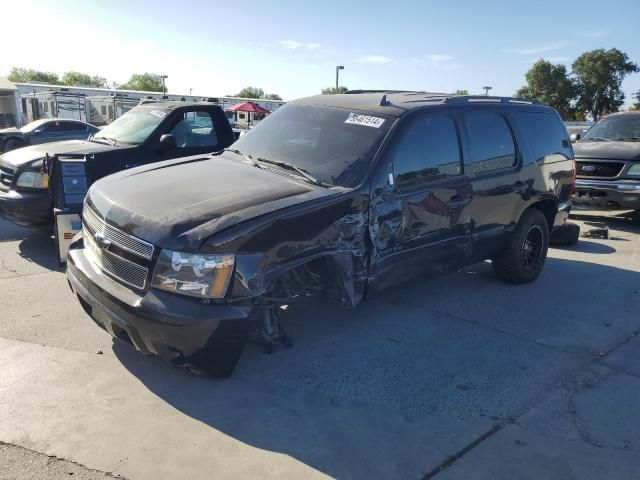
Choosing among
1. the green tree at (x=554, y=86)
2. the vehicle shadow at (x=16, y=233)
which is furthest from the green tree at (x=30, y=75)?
the vehicle shadow at (x=16, y=233)

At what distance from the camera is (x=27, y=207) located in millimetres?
6340

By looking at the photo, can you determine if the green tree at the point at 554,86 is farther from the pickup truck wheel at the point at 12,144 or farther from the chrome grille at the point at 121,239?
the chrome grille at the point at 121,239

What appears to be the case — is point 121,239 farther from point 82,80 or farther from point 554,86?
point 82,80

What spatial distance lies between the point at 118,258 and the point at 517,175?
3.88 meters

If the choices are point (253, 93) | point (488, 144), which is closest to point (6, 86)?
point (488, 144)

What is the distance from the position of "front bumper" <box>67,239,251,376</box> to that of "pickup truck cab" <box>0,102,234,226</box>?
132 inches

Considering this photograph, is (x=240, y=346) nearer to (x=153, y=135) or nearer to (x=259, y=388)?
(x=259, y=388)

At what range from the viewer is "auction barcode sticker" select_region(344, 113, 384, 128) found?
435 centimetres

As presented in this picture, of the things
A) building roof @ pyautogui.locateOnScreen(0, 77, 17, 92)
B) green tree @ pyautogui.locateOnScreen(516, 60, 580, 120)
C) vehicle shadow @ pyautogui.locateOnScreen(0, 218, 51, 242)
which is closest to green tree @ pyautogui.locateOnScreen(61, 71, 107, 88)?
building roof @ pyautogui.locateOnScreen(0, 77, 17, 92)

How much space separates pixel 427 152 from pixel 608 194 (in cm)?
592

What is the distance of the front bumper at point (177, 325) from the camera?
317 cm

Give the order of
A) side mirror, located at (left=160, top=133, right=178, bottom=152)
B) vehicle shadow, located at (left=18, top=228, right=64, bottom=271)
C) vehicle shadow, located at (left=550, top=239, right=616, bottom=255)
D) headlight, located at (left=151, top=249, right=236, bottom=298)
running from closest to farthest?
headlight, located at (left=151, top=249, right=236, bottom=298), vehicle shadow, located at (left=18, top=228, right=64, bottom=271), side mirror, located at (left=160, top=133, right=178, bottom=152), vehicle shadow, located at (left=550, top=239, right=616, bottom=255)

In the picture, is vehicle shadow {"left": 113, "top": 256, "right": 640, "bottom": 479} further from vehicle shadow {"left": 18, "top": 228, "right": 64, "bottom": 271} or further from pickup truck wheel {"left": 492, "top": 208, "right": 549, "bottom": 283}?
vehicle shadow {"left": 18, "top": 228, "right": 64, "bottom": 271}

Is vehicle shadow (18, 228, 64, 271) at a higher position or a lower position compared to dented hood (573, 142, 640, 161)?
lower
